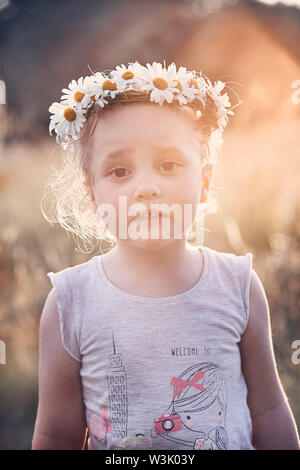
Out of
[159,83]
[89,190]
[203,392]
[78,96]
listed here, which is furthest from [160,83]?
[203,392]

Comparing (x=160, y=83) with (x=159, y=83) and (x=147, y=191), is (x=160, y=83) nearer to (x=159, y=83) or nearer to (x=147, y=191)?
(x=159, y=83)

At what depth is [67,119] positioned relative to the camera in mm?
1231

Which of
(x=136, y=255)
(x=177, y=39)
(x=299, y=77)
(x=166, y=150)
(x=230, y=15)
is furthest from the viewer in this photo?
(x=177, y=39)

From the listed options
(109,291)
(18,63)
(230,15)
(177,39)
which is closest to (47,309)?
(109,291)

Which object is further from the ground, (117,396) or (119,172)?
(119,172)

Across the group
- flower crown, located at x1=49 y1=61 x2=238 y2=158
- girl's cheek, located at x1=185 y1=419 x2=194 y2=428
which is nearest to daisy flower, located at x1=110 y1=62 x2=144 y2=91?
flower crown, located at x1=49 y1=61 x2=238 y2=158

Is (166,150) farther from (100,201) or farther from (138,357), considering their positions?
(138,357)

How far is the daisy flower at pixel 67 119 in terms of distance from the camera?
47.9 inches

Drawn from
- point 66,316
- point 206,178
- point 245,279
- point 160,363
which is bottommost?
point 160,363

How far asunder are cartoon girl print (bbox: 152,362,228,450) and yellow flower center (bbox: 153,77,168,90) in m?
0.70

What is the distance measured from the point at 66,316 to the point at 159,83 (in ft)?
2.13

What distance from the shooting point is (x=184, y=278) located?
1.24m

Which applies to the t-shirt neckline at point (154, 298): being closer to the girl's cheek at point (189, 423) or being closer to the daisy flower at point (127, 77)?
the girl's cheek at point (189, 423)

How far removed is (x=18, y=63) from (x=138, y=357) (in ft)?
26.8
